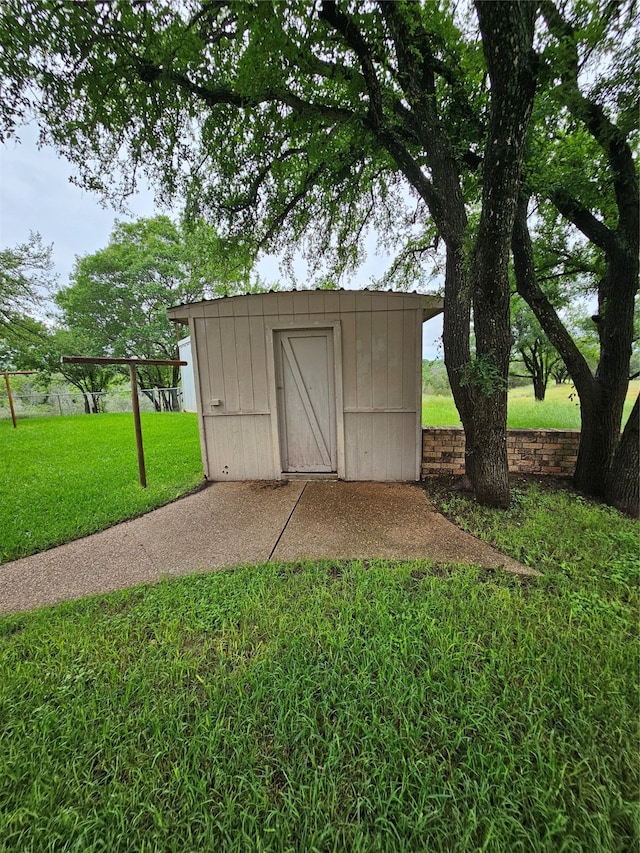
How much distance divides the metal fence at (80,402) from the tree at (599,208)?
1278cm

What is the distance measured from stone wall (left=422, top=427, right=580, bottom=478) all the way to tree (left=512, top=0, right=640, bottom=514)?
0.94 ft

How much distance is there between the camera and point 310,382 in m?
4.15

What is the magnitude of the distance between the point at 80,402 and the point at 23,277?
6.74 m

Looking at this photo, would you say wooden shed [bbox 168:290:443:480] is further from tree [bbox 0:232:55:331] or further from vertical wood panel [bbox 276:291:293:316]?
tree [bbox 0:232:55:331]

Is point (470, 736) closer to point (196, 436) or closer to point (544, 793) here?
point (544, 793)

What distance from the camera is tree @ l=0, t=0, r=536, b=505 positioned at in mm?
2473

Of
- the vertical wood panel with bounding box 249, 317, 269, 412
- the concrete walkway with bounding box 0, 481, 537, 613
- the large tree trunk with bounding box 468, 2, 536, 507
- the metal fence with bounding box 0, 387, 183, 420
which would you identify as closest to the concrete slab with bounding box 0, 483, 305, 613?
the concrete walkway with bounding box 0, 481, 537, 613

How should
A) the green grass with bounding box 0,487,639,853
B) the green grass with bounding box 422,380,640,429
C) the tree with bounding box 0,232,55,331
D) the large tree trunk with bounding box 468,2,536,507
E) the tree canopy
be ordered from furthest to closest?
1. the tree with bounding box 0,232,55,331
2. the green grass with bounding box 422,380,640,429
3. the tree canopy
4. the large tree trunk with bounding box 468,2,536,507
5. the green grass with bounding box 0,487,639,853

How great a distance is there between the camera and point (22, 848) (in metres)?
0.91

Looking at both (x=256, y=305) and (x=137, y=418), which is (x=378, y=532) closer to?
(x=256, y=305)

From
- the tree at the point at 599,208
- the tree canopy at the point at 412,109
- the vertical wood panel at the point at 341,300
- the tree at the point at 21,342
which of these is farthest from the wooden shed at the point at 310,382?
the tree at the point at 21,342

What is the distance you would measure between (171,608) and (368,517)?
5.90ft

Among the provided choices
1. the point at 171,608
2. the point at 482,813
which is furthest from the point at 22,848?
the point at 482,813

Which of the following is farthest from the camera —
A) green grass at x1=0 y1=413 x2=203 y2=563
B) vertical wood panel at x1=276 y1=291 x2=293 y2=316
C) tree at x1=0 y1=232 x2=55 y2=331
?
tree at x1=0 y1=232 x2=55 y2=331
